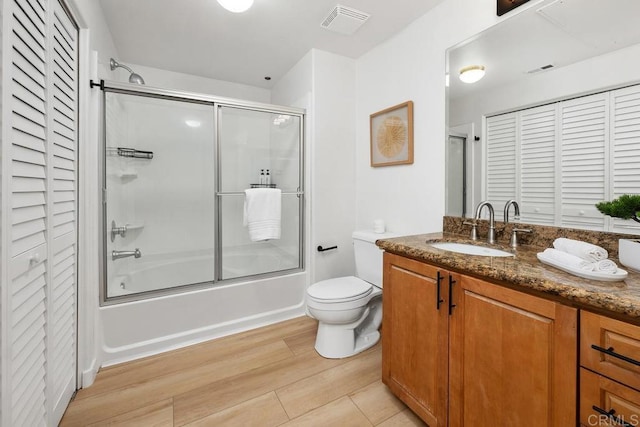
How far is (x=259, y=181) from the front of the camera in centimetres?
264

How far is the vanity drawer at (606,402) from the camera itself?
2.20 feet

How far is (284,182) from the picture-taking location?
2.56 meters

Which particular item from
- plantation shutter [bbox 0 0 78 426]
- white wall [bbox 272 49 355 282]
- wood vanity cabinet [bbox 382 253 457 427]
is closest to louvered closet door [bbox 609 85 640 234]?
wood vanity cabinet [bbox 382 253 457 427]

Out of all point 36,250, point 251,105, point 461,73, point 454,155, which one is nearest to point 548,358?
point 454,155

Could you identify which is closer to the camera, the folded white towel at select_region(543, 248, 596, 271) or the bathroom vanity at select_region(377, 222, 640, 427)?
the bathroom vanity at select_region(377, 222, 640, 427)

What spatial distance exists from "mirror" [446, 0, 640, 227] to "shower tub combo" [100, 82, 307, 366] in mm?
1315

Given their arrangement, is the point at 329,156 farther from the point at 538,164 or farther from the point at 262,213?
the point at 538,164

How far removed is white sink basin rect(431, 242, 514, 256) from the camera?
1313 millimetres

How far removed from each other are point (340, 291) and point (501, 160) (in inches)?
48.5

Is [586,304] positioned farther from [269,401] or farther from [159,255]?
[159,255]

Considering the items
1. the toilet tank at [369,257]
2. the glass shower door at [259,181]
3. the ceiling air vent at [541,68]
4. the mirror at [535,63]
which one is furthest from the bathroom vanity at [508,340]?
the glass shower door at [259,181]

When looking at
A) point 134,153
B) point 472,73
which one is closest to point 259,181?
point 134,153

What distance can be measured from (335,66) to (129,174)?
6.38 ft

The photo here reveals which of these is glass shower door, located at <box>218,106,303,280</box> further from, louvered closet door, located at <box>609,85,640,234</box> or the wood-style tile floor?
louvered closet door, located at <box>609,85,640,234</box>
